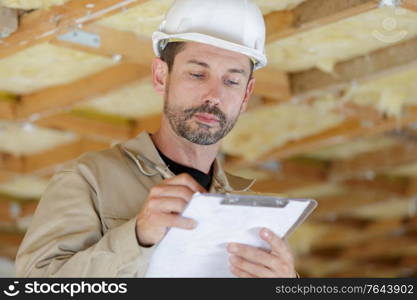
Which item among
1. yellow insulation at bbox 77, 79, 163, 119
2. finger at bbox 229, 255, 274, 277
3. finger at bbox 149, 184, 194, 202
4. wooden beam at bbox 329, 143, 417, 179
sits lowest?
wooden beam at bbox 329, 143, 417, 179

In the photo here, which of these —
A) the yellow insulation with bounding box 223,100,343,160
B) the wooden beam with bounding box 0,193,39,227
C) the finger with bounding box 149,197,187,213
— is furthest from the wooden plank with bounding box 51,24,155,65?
the wooden beam with bounding box 0,193,39,227

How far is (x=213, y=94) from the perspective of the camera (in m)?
2.29

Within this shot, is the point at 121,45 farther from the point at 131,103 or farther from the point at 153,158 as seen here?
the point at 153,158

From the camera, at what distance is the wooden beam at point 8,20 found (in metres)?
3.37

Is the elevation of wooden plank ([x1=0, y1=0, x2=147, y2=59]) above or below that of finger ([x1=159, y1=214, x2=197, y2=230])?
above

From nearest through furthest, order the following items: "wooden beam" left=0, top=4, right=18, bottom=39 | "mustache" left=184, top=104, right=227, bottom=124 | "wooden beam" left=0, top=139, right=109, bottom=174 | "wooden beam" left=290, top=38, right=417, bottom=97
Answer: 1. "mustache" left=184, top=104, right=227, bottom=124
2. "wooden beam" left=0, top=4, right=18, bottom=39
3. "wooden beam" left=290, top=38, right=417, bottom=97
4. "wooden beam" left=0, top=139, right=109, bottom=174

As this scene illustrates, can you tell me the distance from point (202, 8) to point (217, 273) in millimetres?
729

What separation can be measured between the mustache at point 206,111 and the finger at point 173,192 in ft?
1.42

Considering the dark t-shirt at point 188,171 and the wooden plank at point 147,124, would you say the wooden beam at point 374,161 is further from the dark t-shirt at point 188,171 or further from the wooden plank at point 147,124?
the dark t-shirt at point 188,171

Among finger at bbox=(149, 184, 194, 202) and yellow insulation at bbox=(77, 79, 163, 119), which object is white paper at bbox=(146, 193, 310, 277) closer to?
finger at bbox=(149, 184, 194, 202)

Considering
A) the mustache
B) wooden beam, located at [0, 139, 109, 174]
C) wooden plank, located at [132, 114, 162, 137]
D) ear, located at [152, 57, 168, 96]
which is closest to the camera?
the mustache

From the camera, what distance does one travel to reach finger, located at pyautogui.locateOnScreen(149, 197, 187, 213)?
6.07 ft

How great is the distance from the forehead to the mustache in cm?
12

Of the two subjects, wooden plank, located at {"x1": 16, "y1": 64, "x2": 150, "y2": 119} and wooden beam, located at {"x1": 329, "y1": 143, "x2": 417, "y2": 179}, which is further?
wooden beam, located at {"x1": 329, "y1": 143, "x2": 417, "y2": 179}
